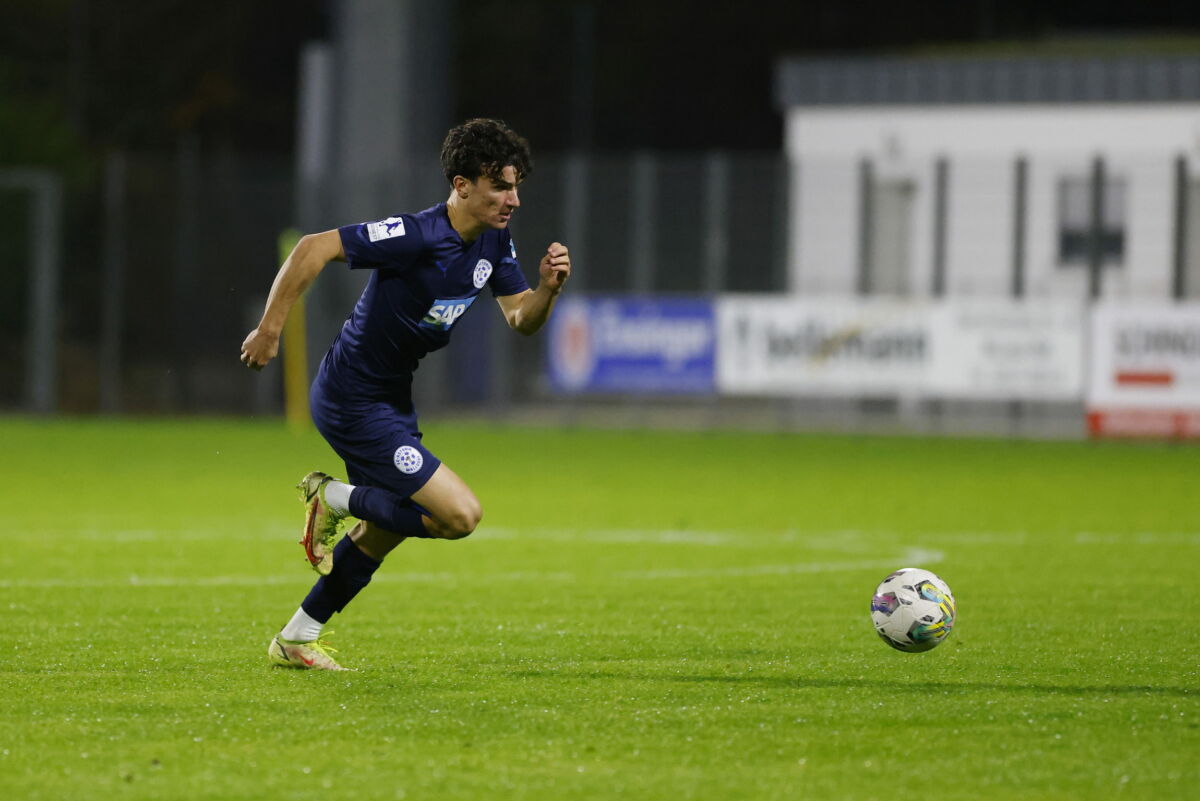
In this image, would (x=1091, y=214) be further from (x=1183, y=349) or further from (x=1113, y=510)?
(x=1113, y=510)

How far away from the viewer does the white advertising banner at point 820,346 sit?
23.0m

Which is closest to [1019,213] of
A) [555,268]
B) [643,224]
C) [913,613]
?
[643,224]

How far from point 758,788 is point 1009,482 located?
42.6ft

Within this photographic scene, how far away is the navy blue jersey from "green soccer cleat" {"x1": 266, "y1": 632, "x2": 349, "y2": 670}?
94 centimetres

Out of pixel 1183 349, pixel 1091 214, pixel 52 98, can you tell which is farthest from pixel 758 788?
pixel 52 98

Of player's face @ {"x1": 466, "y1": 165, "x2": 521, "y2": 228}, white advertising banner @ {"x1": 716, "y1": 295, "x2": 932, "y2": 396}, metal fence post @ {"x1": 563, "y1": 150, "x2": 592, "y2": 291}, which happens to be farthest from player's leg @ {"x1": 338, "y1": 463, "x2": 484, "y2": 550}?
metal fence post @ {"x1": 563, "y1": 150, "x2": 592, "y2": 291}

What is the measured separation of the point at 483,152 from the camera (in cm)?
696

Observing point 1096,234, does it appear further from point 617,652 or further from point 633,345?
point 617,652

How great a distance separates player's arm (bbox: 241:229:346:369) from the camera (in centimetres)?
659

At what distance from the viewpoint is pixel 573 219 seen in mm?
26609

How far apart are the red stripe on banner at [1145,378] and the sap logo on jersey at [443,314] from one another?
15947 mm

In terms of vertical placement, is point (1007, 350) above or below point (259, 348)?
below

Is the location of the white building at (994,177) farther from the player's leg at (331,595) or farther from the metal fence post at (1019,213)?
the player's leg at (331,595)

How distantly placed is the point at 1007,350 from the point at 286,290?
1690 centimetres
